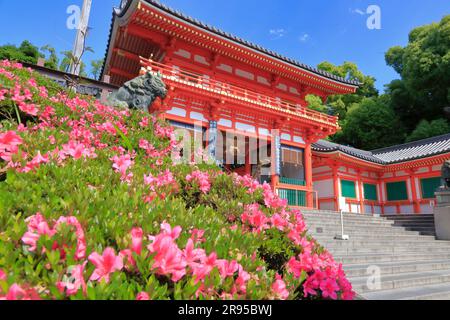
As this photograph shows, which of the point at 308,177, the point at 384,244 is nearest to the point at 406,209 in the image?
the point at 308,177

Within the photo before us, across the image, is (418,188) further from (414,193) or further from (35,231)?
(35,231)

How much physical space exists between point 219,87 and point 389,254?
296 inches

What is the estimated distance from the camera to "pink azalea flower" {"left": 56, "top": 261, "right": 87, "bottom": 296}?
0.80 meters

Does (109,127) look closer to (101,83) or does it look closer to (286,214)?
(286,214)

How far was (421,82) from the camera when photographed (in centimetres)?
2277

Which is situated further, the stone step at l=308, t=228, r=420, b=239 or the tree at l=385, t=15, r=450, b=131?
the tree at l=385, t=15, r=450, b=131

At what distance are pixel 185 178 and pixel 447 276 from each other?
5982 millimetres

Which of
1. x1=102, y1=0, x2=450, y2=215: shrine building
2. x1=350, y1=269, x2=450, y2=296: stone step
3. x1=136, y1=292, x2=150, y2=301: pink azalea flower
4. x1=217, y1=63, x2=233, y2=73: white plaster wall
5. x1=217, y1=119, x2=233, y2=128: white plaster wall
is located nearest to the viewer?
x1=136, y1=292, x2=150, y2=301: pink azalea flower

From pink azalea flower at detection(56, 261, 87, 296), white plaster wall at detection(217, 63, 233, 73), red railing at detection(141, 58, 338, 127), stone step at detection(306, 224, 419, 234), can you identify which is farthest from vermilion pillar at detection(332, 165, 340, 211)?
pink azalea flower at detection(56, 261, 87, 296)

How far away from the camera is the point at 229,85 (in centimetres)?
1066

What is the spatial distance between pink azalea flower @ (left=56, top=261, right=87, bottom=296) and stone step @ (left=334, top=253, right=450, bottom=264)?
542cm

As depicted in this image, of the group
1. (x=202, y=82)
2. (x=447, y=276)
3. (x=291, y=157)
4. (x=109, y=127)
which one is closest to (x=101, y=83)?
(x=202, y=82)

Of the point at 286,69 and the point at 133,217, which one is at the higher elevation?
the point at 286,69

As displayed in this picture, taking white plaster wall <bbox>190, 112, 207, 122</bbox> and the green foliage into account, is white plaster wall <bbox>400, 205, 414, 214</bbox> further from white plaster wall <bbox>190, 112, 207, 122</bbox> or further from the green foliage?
the green foliage
